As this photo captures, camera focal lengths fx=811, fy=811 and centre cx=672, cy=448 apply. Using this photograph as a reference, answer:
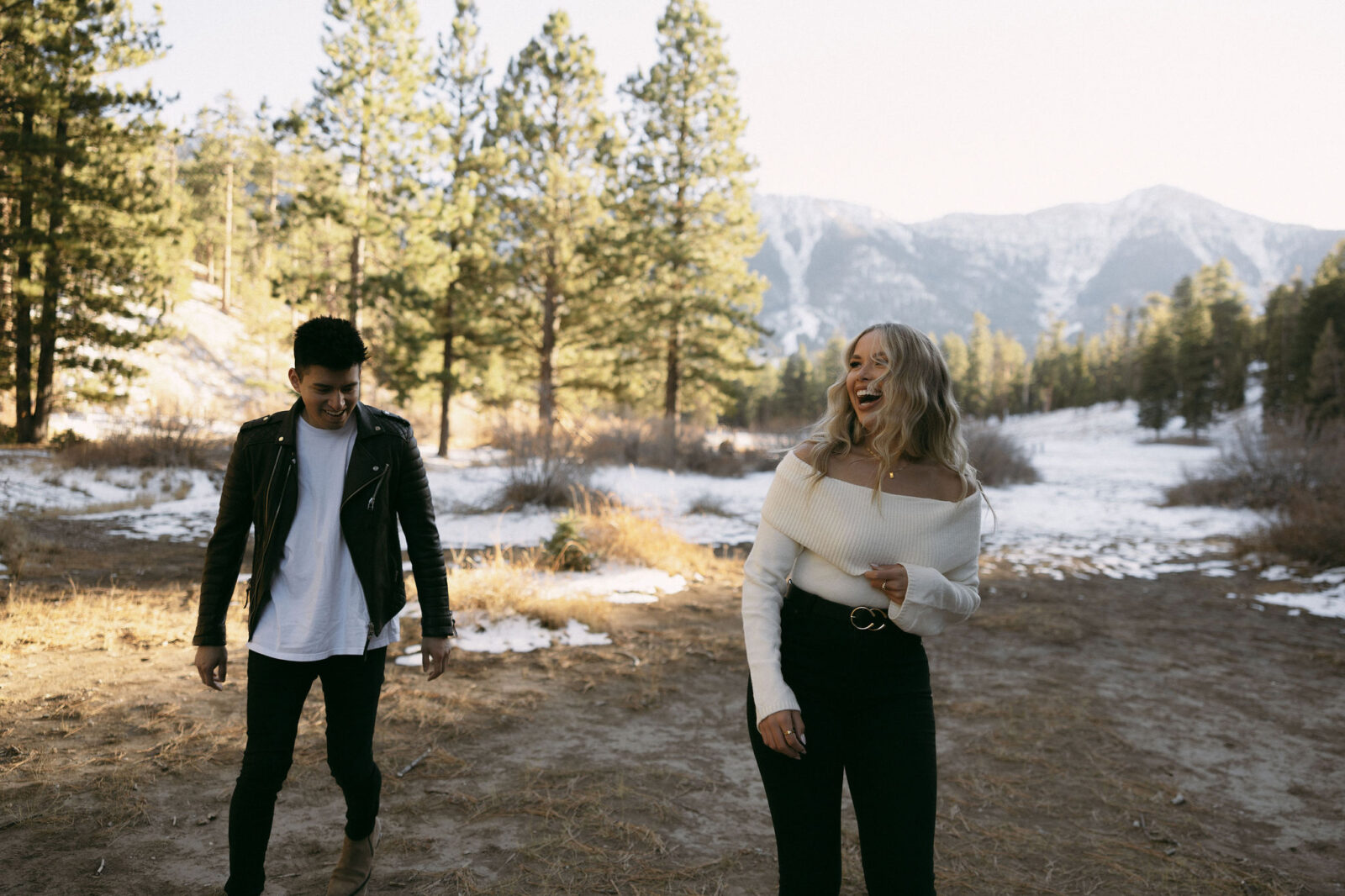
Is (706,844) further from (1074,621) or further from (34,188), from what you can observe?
(34,188)

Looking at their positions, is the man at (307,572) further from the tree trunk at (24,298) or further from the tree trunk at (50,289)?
the tree trunk at (50,289)

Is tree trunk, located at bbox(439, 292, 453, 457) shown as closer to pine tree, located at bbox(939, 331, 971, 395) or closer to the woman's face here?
the woman's face

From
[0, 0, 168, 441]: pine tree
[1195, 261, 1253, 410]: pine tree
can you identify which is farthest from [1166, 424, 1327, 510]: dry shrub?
[1195, 261, 1253, 410]: pine tree

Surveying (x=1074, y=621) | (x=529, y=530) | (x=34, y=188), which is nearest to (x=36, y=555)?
(x=529, y=530)

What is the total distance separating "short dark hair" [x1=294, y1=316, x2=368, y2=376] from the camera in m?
2.25

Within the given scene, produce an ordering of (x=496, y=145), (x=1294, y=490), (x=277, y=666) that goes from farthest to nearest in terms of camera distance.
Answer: (x=496, y=145), (x=1294, y=490), (x=277, y=666)

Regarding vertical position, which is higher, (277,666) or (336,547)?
(336,547)

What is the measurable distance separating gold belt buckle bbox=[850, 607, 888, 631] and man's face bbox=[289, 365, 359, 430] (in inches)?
59.6

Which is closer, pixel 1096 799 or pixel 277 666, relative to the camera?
pixel 277 666

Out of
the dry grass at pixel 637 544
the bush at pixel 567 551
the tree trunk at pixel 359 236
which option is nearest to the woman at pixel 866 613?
the bush at pixel 567 551

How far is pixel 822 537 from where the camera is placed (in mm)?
1883

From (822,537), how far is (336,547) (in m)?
1.39

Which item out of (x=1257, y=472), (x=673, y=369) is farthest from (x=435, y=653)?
(x=673, y=369)

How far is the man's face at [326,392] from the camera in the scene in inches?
89.7
